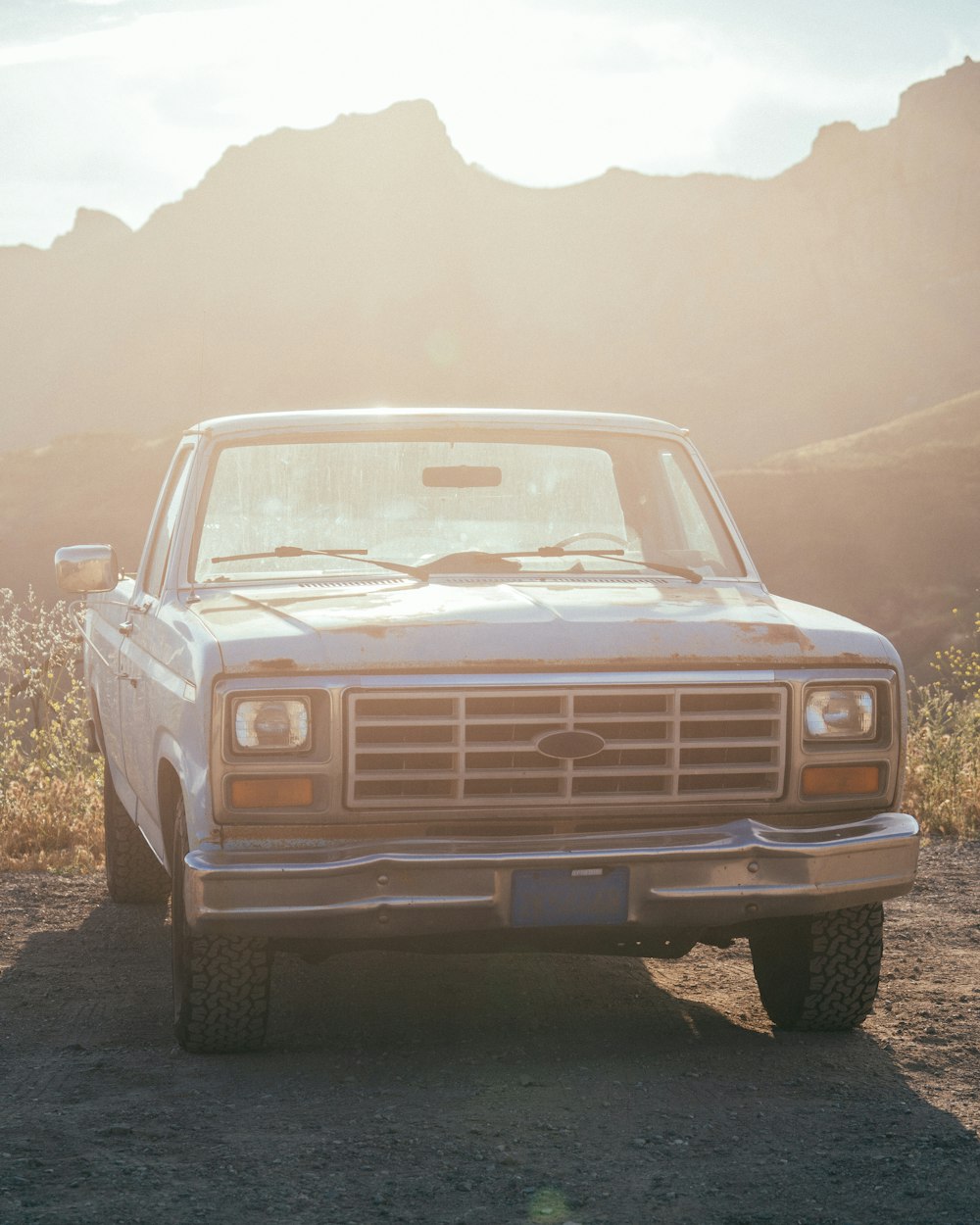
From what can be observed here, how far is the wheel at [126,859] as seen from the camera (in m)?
6.48

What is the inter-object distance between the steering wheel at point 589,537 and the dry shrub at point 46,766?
337 cm

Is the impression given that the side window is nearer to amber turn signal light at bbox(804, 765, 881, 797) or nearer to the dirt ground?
Answer: the dirt ground

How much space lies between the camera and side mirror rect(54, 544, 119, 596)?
539cm

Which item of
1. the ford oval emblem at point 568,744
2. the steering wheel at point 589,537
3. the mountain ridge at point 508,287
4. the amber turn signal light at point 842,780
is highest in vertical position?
the mountain ridge at point 508,287

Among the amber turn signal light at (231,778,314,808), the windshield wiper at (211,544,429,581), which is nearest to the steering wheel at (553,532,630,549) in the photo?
the windshield wiper at (211,544,429,581)

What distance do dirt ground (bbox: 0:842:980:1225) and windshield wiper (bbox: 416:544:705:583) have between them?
139 cm

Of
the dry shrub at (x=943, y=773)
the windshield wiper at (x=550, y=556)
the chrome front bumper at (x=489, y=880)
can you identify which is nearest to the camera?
the chrome front bumper at (x=489, y=880)

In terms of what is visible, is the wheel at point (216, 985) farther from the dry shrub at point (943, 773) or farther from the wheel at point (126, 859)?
the dry shrub at point (943, 773)

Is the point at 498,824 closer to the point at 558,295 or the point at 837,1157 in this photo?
the point at 837,1157

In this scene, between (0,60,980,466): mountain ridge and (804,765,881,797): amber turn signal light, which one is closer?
(804,765,881,797): amber turn signal light

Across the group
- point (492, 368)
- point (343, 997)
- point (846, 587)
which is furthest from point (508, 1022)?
point (492, 368)

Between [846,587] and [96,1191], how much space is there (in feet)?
173

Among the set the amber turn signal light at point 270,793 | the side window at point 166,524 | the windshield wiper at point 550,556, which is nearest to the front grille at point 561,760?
the amber turn signal light at point 270,793

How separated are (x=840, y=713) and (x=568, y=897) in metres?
0.91
